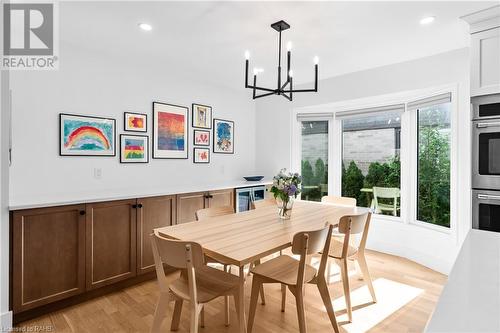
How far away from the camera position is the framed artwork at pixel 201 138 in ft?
12.9

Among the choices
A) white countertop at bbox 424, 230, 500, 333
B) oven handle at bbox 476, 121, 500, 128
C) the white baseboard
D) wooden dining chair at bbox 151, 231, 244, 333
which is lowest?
the white baseboard

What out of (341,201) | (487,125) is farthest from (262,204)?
(487,125)

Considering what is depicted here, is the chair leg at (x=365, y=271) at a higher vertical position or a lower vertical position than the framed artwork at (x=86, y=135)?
lower

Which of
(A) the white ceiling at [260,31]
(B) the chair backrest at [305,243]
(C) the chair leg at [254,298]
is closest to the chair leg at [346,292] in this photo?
(B) the chair backrest at [305,243]

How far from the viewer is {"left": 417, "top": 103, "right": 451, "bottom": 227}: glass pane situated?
3.20 metres

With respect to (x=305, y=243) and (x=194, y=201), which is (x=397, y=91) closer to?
(x=305, y=243)

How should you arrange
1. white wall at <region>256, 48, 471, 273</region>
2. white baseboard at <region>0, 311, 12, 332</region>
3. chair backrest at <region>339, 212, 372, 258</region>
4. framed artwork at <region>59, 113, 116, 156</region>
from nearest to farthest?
white baseboard at <region>0, 311, 12, 332</region> → chair backrest at <region>339, 212, 372, 258</region> → framed artwork at <region>59, 113, 116, 156</region> → white wall at <region>256, 48, 471, 273</region>

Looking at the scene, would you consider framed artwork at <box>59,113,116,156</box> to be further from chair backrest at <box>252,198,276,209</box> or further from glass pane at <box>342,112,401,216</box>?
glass pane at <box>342,112,401,216</box>

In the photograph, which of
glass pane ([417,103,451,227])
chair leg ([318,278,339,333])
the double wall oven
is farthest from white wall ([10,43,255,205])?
the double wall oven

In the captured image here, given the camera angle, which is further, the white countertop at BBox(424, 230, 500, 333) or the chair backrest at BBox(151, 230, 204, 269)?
the chair backrest at BBox(151, 230, 204, 269)

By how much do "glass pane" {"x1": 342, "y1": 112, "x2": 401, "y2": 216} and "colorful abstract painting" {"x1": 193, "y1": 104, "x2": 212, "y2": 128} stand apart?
212 centimetres

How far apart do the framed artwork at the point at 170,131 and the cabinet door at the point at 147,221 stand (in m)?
0.80

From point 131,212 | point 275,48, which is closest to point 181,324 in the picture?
point 131,212

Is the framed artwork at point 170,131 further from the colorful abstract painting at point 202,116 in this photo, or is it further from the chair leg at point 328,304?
the chair leg at point 328,304
